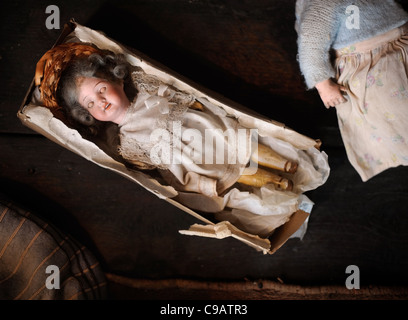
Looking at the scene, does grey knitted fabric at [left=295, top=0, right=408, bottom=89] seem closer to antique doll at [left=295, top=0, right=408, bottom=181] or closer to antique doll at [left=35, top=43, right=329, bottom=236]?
antique doll at [left=295, top=0, right=408, bottom=181]

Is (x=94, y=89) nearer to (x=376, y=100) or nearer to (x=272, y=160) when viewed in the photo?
(x=272, y=160)

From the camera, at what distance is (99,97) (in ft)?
4.42

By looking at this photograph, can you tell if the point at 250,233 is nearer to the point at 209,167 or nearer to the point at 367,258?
the point at 209,167

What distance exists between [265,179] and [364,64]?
2.04 feet

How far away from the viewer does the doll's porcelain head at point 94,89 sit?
135 centimetres

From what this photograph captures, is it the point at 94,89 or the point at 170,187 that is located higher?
the point at 94,89

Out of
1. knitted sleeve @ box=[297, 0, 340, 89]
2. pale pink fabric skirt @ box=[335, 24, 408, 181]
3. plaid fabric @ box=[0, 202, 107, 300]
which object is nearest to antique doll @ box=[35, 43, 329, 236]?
pale pink fabric skirt @ box=[335, 24, 408, 181]

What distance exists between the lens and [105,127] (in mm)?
1522

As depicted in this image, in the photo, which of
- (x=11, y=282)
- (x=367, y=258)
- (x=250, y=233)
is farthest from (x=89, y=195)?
(x=367, y=258)

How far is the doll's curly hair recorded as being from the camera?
139 cm

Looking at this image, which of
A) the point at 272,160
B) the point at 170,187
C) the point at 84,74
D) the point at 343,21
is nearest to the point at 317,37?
the point at 343,21

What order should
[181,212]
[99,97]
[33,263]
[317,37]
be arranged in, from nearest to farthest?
[317,37] < [99,97] < [33,263] < [181,212]

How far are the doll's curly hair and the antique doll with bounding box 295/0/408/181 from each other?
78 centimetres

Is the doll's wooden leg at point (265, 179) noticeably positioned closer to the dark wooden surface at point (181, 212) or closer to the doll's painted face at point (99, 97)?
the dark wooden surface at point (181, 212)
